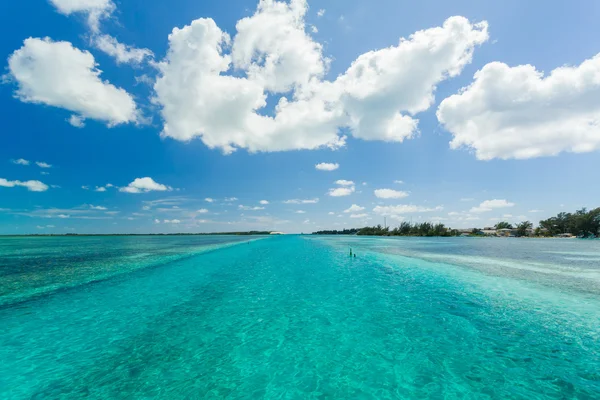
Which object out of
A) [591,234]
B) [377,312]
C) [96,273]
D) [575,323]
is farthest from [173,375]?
[591,234]

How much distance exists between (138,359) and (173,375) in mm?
2578

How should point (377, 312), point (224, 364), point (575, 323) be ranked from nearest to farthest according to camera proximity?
point (224, 364) → point (575, 323) → point (377, 312)

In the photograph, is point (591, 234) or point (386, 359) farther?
point (591, 234)

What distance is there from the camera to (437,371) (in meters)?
10.1

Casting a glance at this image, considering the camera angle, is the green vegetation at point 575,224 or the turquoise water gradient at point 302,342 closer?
the turquoise water gradient at point 302,342

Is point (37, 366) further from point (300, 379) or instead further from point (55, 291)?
point (55, 291)

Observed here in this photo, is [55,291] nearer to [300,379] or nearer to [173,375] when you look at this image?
[173,375]

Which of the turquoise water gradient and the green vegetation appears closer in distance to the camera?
the turquoise water gradient

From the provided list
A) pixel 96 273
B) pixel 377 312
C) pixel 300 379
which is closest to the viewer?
pixel 300 379

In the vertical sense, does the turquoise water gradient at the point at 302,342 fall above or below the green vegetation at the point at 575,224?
below

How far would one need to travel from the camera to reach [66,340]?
13.2m

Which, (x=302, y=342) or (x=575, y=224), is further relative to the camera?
(x=575, y=224)

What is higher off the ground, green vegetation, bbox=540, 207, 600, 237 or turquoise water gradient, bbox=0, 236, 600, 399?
green vegetation, bbox=540, 207, 600, 237

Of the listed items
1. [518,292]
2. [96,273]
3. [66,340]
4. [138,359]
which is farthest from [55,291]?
[518,292]
